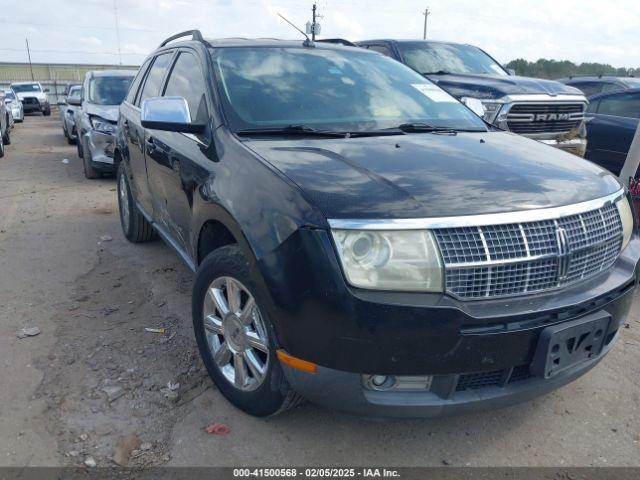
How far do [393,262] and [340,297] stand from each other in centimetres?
24

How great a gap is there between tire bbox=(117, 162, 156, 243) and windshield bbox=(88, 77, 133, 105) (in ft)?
13.9

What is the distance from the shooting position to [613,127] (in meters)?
7.79

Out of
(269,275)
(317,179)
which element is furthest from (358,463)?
(317,179)

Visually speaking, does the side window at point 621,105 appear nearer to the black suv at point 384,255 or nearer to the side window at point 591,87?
the side window at point 591,87

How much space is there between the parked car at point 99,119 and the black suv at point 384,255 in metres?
5.66

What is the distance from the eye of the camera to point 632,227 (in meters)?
2.85

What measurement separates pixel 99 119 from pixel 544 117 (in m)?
6.28

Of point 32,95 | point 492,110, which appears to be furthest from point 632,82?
point 32,95

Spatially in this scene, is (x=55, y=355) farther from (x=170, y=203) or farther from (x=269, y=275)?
(x=269, y=275)

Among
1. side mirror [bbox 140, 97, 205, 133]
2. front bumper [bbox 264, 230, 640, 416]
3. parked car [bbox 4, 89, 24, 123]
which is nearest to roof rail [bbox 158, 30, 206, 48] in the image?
side mirror [bbox 140, 97, 205, 133]

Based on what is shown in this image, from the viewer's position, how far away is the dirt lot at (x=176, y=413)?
251cm

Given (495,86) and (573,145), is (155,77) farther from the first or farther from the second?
(573,145)

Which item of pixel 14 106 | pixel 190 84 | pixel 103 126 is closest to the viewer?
pixel 190 84

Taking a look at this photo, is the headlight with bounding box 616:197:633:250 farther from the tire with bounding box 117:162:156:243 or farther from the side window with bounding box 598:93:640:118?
the side window with bounding box 598:93:640:118
